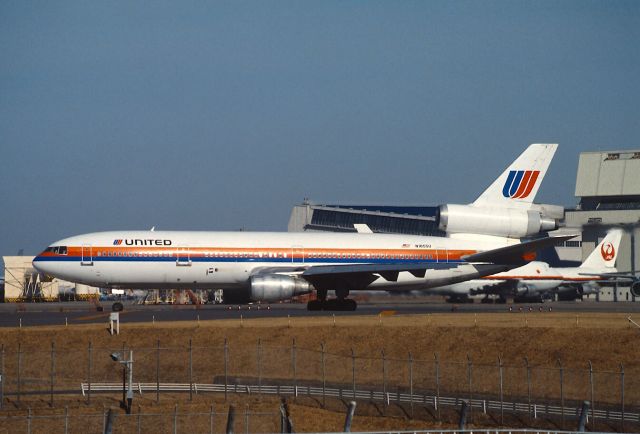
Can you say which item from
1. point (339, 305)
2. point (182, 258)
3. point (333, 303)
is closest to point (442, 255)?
point (339, 305)

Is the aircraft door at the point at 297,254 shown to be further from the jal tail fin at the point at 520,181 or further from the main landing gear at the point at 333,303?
the jal tail fin at the point at 520,181

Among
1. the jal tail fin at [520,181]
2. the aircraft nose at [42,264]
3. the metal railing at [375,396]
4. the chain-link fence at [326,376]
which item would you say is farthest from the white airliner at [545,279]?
the metal railing at [375,396]

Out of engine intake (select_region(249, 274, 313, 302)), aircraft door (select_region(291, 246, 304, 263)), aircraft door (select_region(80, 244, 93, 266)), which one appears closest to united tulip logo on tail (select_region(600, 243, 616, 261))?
aircraft door (select_region(291, 246, 304, 263))

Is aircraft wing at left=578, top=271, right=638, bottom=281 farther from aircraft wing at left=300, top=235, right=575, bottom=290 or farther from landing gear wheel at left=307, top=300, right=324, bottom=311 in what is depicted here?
landing gear wheel at left=307, top=300, right=324, bottom=311

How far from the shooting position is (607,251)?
275ft

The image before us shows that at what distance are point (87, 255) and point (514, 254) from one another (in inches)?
981

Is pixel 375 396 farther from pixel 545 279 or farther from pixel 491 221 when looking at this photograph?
pixel 545 279

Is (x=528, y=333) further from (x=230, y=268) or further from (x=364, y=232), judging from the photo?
(x=364, y=232)

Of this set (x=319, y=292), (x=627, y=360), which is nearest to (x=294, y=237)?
(x=319, y=292)

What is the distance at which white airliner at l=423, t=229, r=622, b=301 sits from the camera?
78.4 meters

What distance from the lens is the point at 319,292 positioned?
57312 millimetres

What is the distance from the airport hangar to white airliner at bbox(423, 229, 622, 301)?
276 cm

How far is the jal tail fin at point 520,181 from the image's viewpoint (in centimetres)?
5922

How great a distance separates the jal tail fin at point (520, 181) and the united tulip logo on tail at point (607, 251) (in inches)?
1054
